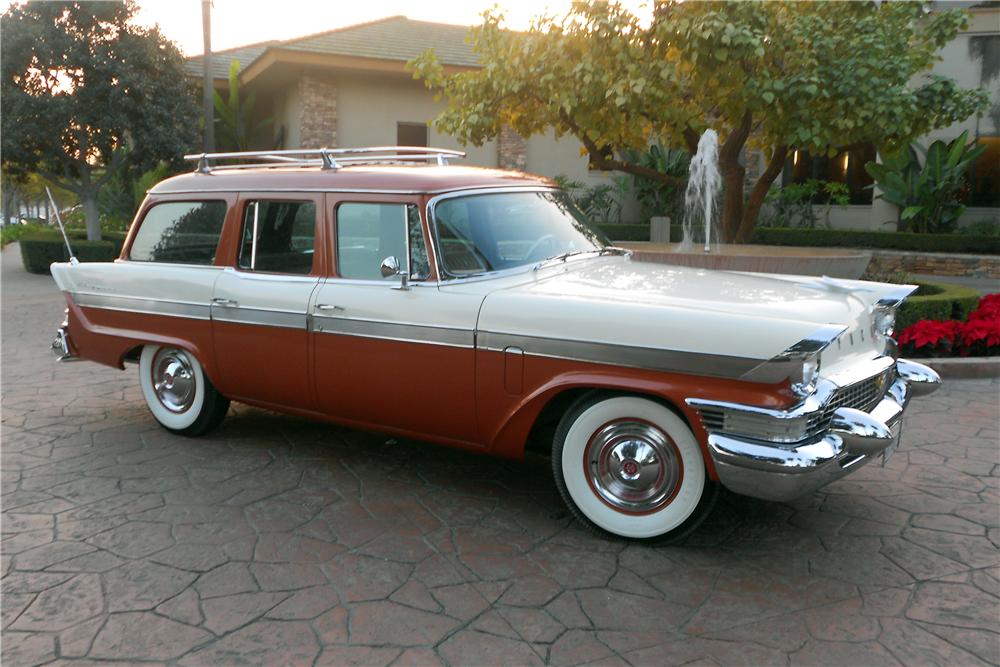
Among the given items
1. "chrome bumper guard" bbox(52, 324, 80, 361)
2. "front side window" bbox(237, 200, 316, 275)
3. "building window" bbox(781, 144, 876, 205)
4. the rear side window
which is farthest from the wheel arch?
"building window" bbox(781, 144, 876, 205)

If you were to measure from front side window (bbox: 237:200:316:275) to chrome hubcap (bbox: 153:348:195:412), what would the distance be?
908 mm

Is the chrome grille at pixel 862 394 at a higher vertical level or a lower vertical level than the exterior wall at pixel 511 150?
lower

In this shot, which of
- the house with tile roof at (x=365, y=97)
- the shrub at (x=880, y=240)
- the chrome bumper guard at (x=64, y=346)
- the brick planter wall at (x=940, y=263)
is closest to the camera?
the chrome bumper guard at (x=64, y=346)

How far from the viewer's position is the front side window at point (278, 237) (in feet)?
16.2

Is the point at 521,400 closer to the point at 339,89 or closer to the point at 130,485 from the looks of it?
the point at 130,485

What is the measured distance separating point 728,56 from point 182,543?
6.66m

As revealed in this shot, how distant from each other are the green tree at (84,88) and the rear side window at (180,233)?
1375 centimetres

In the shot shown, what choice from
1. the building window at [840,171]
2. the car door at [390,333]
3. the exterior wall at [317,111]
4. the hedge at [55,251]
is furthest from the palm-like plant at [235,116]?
the car door at [390,333]

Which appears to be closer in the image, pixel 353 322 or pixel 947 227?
pixel 353 322

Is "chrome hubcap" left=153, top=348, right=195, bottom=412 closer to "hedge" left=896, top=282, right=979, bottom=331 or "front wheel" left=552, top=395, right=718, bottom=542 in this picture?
"front wheel" left=552, top=395, right=718, bottom=542

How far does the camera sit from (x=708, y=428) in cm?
357

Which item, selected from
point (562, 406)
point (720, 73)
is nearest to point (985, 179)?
point (720, 73)

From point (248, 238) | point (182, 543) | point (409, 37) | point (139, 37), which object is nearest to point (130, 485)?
point (182, 543)

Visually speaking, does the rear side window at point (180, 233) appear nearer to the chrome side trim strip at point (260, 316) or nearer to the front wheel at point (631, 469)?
the chrome side trim strip at point (260, 316)
